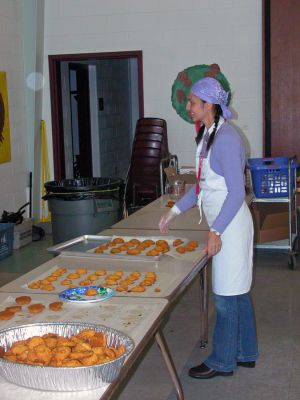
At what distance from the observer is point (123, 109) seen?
10.0 m

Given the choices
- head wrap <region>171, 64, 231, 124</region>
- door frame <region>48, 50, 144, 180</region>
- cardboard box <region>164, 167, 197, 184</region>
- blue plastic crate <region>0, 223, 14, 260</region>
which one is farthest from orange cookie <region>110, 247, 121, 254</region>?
door frame <region>48, 50, 144, 180</region>

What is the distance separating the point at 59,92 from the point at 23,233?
1999mm

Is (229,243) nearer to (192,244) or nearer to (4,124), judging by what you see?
(192,244)

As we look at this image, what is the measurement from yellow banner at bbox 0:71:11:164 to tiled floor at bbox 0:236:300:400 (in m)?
1.86

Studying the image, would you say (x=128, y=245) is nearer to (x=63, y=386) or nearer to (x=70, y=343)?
(x=70, y=343)

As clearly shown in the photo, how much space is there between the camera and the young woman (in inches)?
110

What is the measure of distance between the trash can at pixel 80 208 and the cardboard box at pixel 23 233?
0.98 m

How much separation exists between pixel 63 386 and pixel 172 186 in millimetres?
3418

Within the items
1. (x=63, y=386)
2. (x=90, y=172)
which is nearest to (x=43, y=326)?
(x=63, y=386)

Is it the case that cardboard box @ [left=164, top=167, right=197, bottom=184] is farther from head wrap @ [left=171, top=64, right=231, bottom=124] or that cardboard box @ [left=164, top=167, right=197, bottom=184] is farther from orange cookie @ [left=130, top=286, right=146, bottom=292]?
orange cookie @ [left=130, top=286, right=146, bottom=292]

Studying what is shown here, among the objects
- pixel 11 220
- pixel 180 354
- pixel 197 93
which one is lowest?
pixel 180 354

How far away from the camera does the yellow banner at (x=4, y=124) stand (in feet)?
21.6

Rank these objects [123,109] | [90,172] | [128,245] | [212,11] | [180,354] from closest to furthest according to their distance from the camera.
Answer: [128,245] < [180,354] < [212,11] < [90,172] < [123,109]

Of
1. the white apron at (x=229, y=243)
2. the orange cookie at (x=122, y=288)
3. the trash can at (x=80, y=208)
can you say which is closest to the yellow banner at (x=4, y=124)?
the trash can at (x=80, y=208)
